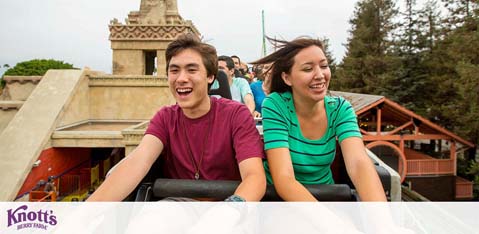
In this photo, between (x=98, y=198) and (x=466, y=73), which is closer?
(x=98, y=198)

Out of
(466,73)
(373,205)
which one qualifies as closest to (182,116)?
(373,205)

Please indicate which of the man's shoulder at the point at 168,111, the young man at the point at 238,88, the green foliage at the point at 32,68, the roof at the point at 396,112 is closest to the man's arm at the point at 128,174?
the man's shoulder at the point at 168,111

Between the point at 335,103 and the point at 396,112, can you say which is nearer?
the point at 335,103

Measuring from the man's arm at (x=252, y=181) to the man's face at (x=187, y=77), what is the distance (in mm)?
393

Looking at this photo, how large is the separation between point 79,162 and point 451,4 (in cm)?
1758

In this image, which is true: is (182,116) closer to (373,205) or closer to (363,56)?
(373,205)

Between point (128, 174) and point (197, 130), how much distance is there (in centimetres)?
38

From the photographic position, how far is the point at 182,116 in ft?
5.83

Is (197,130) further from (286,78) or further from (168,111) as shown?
(286,78)

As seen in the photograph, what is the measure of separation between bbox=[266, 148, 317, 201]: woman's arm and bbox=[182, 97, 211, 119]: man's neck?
1.23 ft

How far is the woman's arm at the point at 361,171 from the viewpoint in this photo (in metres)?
1.48

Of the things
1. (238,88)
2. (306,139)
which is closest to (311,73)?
(306,139)

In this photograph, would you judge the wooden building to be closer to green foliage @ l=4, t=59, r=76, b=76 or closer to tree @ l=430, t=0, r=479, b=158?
tree @ l=430, t=0, r=479, b=158

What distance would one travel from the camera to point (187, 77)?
5.44 feet
